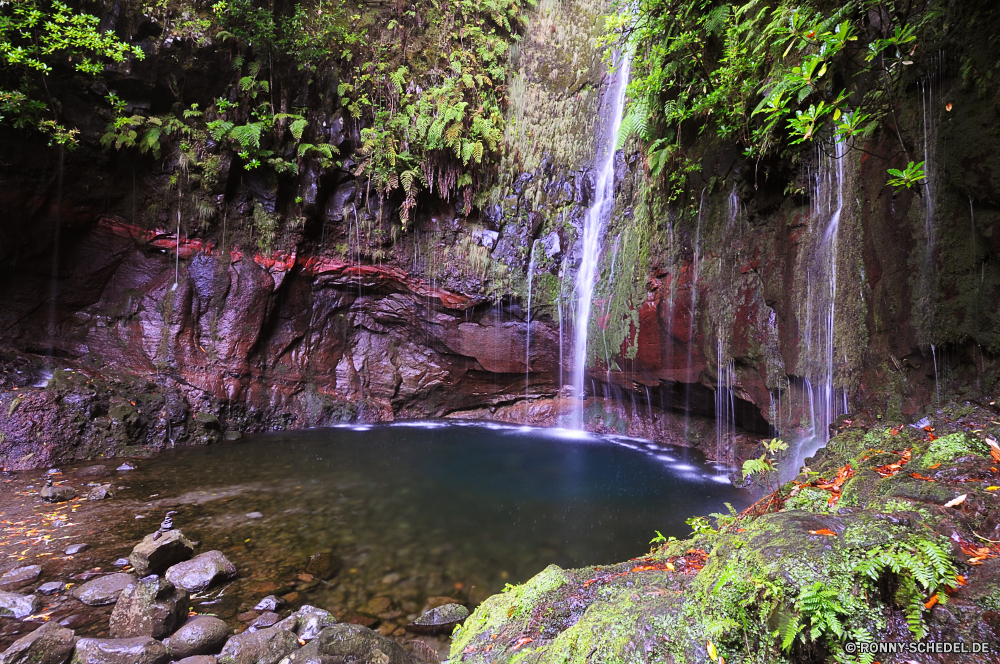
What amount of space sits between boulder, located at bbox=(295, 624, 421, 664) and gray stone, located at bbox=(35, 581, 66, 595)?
2.78 meters

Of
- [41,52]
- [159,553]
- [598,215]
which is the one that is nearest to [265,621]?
[159,553]

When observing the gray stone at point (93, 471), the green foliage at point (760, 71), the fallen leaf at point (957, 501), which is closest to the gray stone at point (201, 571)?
the gray stone at point (93, 471)

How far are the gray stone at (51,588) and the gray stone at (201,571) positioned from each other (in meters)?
0.78

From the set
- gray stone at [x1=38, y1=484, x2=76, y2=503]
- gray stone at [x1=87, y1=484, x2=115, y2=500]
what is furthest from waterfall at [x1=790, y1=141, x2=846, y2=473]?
gray stone at [x1=38, y1=484, x2=76, y2=503]

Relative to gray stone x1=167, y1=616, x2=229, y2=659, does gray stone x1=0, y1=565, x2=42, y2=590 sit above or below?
below

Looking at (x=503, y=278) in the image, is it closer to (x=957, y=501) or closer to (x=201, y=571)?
(x=201, y=571)

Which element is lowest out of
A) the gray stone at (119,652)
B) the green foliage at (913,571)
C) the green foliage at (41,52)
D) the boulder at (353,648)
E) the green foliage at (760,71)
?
the gray stone at (119,652)

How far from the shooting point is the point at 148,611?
326 cm

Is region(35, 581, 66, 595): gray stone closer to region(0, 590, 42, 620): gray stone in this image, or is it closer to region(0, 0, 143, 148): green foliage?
region(0, 590, 42, 620): gray stone

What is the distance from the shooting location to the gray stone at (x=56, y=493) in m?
5.88

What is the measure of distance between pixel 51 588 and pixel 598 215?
10859mm

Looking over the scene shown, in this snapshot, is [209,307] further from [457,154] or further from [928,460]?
[928,460]

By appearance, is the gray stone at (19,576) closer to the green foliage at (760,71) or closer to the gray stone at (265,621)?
the gray stone at (265,621)

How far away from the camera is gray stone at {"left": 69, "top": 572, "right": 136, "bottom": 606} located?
366 centimetres
